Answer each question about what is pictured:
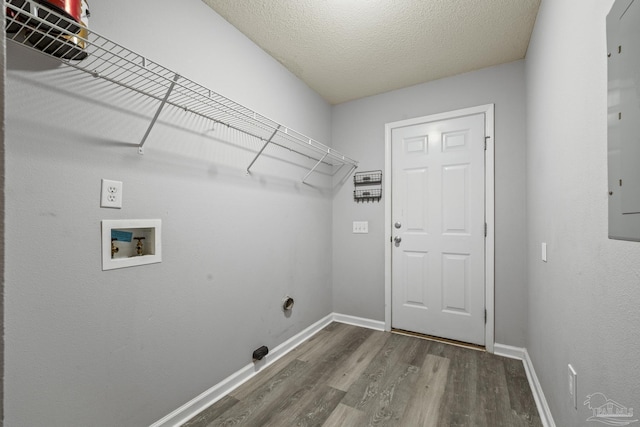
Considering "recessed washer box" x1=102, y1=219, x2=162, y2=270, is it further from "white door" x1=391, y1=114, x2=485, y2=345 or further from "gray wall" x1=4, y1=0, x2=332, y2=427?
"white door" x1=391, y1=114, x2=485, y2=345

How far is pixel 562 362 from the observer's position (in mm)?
1218

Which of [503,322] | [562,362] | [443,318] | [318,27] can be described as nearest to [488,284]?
[503,322]

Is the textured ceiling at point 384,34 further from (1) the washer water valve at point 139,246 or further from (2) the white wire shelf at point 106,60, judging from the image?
(1) the washer water valve at point 139,246

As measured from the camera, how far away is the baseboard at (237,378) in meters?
1.45

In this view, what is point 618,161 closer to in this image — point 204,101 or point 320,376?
point 204,101

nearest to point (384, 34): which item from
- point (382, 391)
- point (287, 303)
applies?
point (287, 303)

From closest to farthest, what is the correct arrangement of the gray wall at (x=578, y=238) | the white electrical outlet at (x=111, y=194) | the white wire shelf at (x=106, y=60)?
the gray wall at (x=578, y=238) → the white wire shelf at (x=106, y=60) → the white electrical outlet at (x=111, y=194)

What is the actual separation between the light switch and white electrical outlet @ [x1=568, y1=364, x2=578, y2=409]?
184 centimetres

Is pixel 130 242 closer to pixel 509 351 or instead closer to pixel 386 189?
pixel 386 189

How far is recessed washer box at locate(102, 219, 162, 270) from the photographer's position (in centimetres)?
119

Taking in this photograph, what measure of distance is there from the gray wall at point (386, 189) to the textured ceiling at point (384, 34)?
0.16m

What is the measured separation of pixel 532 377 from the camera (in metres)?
1.80

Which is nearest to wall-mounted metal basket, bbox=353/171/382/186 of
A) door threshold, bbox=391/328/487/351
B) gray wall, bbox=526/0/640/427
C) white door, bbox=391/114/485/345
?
white door, bbox=391/114/485/345

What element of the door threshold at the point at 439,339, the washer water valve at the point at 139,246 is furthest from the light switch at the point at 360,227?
Result: the washer water valve at the point at 139,246
